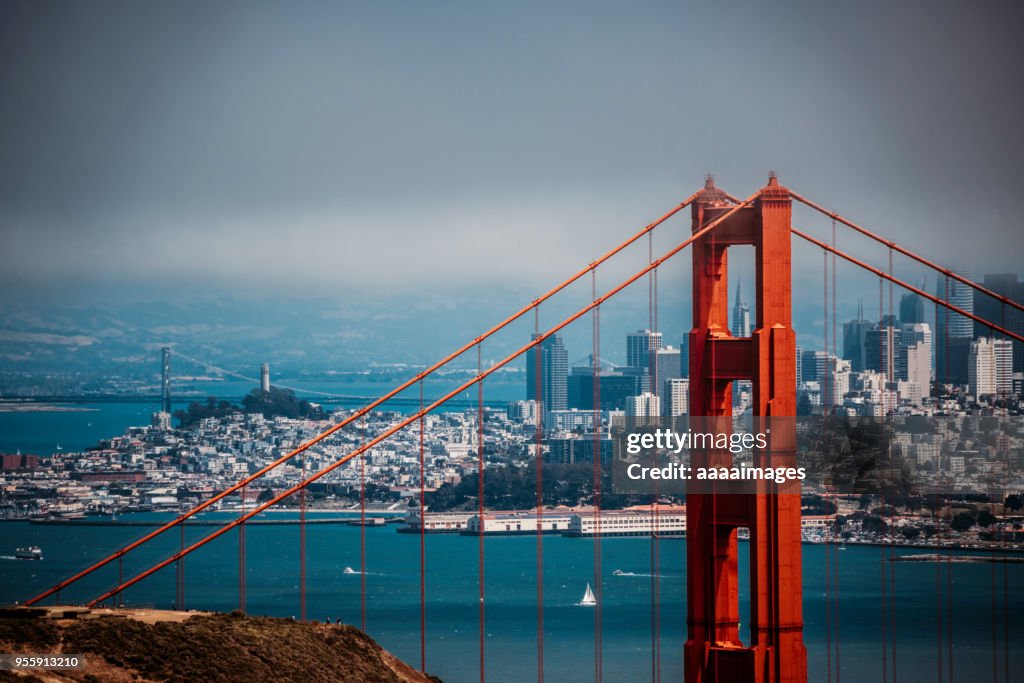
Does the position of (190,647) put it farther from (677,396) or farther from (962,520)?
(677,396)

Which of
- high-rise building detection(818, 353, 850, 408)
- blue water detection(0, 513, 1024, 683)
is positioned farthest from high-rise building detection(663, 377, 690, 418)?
blue water detection(0, 513, 1024, 683)

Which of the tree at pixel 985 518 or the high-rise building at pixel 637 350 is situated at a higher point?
the high-rise building at pixel 637 350

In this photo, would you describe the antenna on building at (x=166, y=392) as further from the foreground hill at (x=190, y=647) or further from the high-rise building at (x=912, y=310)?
the foreground hill at (x=190, y=647)

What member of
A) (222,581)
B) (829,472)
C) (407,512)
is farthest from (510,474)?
(829,472)

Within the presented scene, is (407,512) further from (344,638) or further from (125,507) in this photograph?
(344,638)

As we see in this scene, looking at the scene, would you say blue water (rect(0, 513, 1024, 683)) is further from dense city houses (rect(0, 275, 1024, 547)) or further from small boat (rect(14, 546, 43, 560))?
dense city houses (rect(0, 275, 1024, 547))

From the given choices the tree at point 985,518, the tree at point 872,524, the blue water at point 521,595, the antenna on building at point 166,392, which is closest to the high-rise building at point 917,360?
the blue water at point 521,595
